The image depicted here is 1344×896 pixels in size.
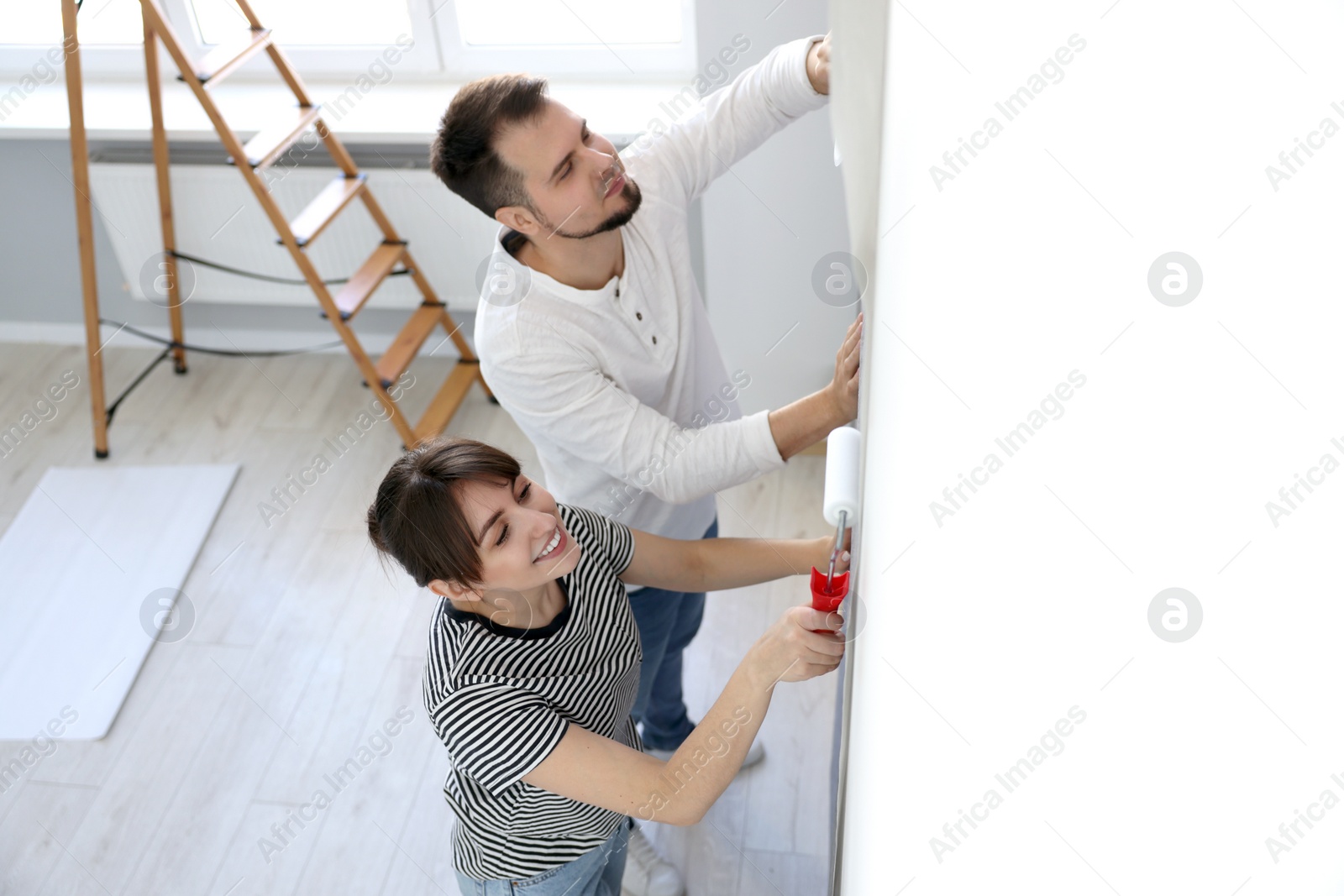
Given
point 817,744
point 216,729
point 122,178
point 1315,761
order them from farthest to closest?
1. point 122,178
2. point 216,729
3. point 817,744
4. point 1315,761

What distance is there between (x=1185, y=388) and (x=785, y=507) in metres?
2.56

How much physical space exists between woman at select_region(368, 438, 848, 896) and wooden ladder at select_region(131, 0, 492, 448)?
1568mm

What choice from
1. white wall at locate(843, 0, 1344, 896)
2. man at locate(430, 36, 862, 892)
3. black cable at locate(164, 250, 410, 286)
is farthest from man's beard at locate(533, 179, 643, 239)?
black cable at locate(164, 250, 410, 286)

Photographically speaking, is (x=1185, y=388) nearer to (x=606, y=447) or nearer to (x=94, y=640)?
(x=606, y=447)

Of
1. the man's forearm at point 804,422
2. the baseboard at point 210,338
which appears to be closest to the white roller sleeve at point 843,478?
the man's forearm at point 804,422

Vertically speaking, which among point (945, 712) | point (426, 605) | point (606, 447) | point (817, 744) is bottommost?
point (426, 605)

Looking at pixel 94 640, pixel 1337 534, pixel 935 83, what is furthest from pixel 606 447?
pixel 94 640

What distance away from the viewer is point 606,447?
1404mm

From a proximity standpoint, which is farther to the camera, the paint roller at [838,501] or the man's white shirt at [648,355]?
the man's white shirt at [648,355]

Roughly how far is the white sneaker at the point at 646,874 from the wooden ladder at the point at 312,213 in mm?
1301

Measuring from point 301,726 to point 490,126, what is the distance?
1.56 m

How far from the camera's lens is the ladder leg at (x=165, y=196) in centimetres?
265

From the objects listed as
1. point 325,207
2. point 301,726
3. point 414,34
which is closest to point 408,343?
point 325,207

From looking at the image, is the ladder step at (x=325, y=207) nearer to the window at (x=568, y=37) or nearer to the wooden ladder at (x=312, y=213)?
the wooden ladder at (x=312, y=213)
